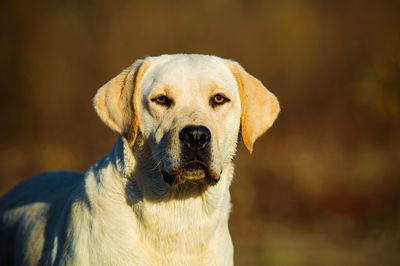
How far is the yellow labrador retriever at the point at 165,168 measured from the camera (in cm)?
358

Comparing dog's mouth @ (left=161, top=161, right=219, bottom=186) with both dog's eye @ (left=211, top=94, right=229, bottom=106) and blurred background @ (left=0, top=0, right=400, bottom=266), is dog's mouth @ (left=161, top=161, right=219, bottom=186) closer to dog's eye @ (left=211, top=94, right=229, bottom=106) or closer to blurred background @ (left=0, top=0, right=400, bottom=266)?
dog's eye @ (left=211, top=94, right=229, bottom=106)

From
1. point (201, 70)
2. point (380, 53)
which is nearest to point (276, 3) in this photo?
point (380, 53)

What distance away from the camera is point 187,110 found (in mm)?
3682

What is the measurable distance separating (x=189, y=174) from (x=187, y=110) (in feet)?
1.39

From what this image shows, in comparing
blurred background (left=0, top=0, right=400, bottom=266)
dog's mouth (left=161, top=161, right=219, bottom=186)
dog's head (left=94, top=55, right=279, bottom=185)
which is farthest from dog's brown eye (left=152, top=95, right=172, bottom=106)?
blurred background (left=0, top=0, right=400, bottom=266)

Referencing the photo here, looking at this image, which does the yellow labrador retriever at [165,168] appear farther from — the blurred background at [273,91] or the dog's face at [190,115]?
the blurred background at [273,91]

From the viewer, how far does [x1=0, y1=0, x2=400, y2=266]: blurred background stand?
1053cm

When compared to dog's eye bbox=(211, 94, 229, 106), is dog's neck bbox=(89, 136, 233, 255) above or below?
below

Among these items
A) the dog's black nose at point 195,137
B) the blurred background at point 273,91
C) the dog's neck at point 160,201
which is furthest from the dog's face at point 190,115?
the blurred background at point 273,91

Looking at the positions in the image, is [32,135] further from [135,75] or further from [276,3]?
[135,75]

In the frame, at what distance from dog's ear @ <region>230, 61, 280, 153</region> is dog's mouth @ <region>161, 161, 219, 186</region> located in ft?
1.44

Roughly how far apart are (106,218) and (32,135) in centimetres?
956

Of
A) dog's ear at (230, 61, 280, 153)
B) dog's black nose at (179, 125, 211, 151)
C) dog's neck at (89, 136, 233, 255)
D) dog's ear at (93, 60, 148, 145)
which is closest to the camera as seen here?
dog's black nose at (179, 125, 211, 151)

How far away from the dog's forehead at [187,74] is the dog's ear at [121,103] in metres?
0.08
